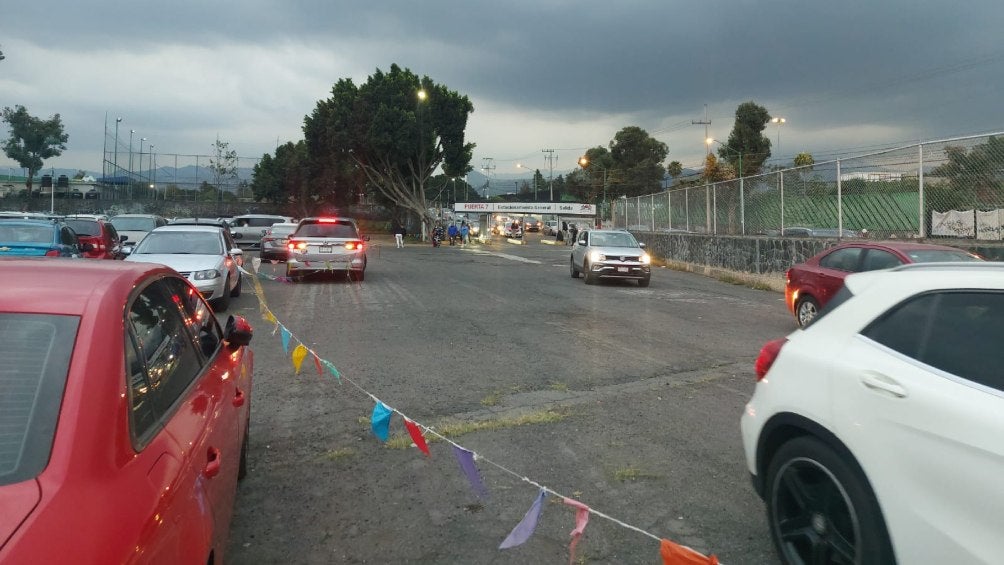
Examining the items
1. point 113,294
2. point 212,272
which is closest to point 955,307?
point 113,294

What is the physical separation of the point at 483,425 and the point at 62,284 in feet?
12.0

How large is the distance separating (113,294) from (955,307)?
3.24 m

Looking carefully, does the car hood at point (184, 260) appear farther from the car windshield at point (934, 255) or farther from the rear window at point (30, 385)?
the car windshield at point (934, 255)

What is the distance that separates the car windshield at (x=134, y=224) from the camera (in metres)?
22.9

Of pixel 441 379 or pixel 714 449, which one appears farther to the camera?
pixel 441 379

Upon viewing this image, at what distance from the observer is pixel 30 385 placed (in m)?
2.15

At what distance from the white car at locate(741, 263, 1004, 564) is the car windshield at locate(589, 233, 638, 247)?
15.6 m

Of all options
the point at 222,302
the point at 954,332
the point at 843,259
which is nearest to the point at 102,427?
the point at 954,332

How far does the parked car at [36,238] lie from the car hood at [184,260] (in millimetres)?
1536

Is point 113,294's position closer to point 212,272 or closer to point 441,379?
point 441,379

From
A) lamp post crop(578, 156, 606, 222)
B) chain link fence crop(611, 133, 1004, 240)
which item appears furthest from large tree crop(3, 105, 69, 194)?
chain link fence crop(611, 133, 1004, 240)

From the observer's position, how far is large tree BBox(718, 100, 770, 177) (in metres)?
57.9

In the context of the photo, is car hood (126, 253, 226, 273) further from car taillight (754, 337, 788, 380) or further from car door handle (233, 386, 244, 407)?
car taillight (754, 337, 788, 380)

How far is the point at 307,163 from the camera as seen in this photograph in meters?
59.0
